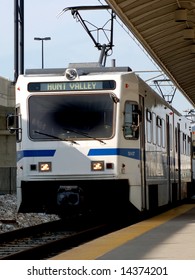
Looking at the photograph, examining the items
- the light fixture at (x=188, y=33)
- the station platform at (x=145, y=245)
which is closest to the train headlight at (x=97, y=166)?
the station platform at (x=145, y=245)

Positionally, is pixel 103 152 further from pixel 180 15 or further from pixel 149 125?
pixel 180 15

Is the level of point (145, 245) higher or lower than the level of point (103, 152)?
lower

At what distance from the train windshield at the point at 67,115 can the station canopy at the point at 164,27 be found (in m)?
2.28

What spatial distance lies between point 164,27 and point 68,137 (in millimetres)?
6316

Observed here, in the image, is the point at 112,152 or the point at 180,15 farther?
the point at 180,15

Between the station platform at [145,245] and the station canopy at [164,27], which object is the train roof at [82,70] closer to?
the station canopy at [164,27]

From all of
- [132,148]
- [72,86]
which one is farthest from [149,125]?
[72,86]

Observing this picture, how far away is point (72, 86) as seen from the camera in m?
18.2

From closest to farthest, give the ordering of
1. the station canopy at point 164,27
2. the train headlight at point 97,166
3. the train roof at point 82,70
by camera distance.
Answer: the train headlight at point 97,166 → the train roof at point 82,70 → the station canopy at point 164,27

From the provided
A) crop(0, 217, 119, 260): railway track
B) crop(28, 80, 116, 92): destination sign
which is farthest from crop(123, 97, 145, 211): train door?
crop(0, 217, 119, 260): railway track

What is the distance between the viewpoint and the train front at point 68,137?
59.0 ft

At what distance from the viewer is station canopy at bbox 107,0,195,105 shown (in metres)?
20.4

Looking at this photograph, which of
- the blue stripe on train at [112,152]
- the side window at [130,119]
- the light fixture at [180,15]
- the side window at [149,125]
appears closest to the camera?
the blue stripe on train at [112,152]
